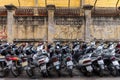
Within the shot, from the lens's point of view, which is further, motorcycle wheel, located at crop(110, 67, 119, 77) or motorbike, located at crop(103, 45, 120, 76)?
motorcycle wheel, located at crop(110, 67, 119, 77)

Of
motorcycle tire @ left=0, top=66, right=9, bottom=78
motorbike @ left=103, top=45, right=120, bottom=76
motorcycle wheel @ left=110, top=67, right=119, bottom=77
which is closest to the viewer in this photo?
motorbike @ left=103, top=45, right=120, bottom=76

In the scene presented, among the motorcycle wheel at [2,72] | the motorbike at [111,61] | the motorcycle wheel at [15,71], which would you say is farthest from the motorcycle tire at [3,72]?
the motorbike at [111,61]

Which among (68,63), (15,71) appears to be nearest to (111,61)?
(68,63)

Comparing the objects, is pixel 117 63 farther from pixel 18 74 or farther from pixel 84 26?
pixel 84 26

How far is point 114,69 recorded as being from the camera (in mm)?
15141

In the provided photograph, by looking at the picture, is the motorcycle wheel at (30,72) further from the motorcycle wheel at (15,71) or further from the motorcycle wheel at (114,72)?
the motorcycle wheel at (114,72)

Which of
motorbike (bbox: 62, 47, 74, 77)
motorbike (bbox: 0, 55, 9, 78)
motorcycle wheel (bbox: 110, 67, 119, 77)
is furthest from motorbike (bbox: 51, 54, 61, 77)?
motorcycle wheel (bbox: 110, 67, 119, 77)

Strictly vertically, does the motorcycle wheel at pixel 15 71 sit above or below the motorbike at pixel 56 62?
below

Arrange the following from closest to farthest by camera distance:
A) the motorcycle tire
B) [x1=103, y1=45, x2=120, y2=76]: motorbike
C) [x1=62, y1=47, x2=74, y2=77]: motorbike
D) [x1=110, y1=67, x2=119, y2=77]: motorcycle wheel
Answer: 1. [x1=62, y1=47, x2=74, y2=77]: motorbike
2. [x1=103, y1=45, x2=120, y2=76]: motorbike
3. [x1=110, y1=67, x2=119, y2=77]: motorcycle wheel
4. the motorcycle tire

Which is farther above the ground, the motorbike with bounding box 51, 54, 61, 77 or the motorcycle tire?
the motorbike with bounding box 51, 54, 61, 77

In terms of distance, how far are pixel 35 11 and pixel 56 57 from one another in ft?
28.4

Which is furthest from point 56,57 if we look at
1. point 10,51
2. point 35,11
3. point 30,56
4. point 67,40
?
point 35,11

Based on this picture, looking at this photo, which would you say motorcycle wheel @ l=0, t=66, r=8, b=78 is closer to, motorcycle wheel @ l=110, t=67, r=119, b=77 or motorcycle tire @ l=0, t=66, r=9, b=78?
motorcycle tire @ l=0, t=66, r=9, b=78

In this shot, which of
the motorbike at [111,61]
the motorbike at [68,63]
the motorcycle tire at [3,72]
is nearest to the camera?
the motorbike at [68,63]
